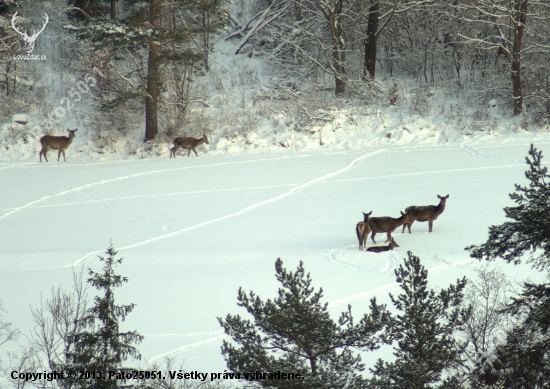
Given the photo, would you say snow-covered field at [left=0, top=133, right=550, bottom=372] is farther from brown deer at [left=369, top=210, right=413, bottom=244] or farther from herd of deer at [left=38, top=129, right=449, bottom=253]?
brown deer at [left=369, top=210, right=413, bottom=244]

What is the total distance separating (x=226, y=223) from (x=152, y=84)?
12.2 metres

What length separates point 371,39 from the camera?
29.7m

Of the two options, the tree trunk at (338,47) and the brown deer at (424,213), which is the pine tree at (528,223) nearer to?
the brown deer at (424,213)

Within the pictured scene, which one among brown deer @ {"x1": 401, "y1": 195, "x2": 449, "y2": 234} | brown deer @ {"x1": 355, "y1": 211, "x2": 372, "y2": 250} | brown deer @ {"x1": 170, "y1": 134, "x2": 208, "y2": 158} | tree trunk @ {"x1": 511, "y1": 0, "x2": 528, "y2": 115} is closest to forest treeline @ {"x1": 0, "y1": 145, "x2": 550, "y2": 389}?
brown deer @ {"x1": 355, "y1": 211, "x2": 372, "y2": 250}

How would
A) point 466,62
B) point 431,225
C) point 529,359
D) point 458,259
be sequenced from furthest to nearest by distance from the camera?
point 466,62, point 431,225, point 458,259, point 529,359

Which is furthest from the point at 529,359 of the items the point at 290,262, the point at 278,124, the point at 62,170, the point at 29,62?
the point at 29,62

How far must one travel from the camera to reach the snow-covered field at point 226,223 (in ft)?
33.6

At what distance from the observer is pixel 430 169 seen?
66.3ft

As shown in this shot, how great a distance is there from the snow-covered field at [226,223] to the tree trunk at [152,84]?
2.29 m

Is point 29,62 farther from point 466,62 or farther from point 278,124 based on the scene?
point 466,62

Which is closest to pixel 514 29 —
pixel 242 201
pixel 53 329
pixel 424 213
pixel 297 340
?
pixel 242 201

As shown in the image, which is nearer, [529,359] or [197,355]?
[529,359]

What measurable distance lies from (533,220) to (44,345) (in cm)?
653

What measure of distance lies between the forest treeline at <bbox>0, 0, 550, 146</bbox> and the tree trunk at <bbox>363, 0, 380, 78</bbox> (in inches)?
1.9
